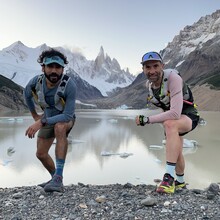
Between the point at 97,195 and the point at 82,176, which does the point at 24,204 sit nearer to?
the point at 97,195

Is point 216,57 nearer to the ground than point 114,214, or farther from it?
farther from it

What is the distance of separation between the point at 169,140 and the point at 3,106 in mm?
82849

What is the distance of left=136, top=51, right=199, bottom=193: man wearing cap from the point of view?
4.34 meters

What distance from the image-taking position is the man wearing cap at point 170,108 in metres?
4.34

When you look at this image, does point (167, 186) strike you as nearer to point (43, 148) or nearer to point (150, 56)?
point (150, 56)

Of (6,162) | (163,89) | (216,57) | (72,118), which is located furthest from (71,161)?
(216,57)

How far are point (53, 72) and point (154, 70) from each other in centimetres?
148

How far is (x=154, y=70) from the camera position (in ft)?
14.6

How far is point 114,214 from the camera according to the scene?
3637 mm

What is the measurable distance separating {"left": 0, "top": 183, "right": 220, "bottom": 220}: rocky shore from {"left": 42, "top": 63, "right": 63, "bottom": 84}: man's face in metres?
1.67

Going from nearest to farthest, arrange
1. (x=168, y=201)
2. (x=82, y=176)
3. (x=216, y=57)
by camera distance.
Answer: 1. (x=168, y=201)
2. (x=82, y=176)
3. (x=216, y=57)

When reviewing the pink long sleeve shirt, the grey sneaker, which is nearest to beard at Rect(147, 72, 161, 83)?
the pink long sleeve shirt

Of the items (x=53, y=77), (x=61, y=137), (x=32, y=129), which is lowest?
(x=61, y=137)

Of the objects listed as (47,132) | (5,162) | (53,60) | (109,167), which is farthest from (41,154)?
(5,162)
